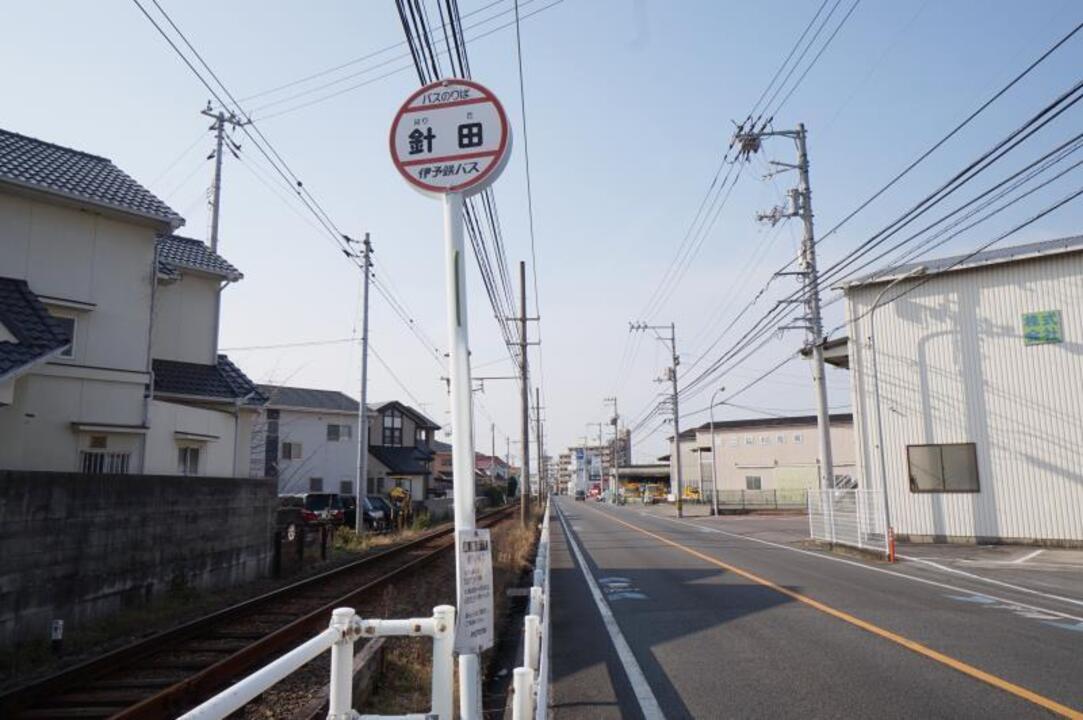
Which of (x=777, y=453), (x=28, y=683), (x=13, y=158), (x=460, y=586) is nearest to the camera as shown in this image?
(x=460, y=586)

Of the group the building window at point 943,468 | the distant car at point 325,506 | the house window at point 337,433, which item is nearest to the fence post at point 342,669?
the building window at point 943,468

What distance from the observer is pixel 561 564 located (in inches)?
716

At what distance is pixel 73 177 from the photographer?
14906 millimetres

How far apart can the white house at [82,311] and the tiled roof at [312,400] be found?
26075mm

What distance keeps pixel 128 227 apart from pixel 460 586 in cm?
1459

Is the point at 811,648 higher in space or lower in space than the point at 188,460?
lower

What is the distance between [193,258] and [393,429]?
33968 mm

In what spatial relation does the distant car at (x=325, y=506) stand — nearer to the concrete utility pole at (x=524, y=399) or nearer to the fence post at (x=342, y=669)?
the concrete utility pole at (x=524, y=399)

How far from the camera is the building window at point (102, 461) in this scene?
46.6 ft

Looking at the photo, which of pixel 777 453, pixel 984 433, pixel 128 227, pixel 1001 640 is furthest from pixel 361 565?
pixel 777 453

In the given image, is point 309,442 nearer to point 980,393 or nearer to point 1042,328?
point 980,393

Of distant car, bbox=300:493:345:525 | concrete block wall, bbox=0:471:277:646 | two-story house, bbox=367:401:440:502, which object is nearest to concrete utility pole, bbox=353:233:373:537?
distant car, bbox=300:493:345:525

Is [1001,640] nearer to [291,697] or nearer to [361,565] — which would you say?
[291,697]

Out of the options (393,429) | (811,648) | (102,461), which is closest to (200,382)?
(102,461)
